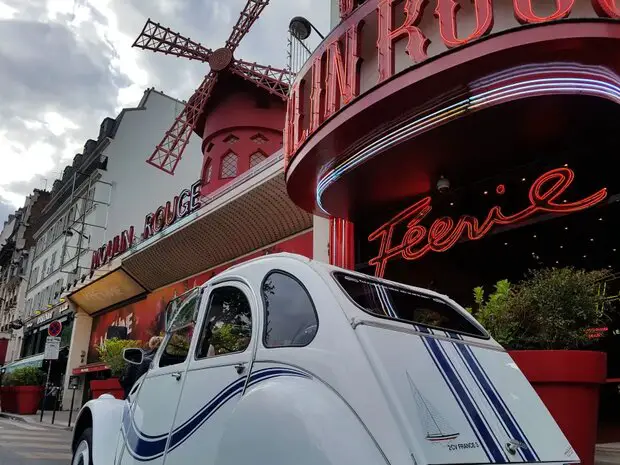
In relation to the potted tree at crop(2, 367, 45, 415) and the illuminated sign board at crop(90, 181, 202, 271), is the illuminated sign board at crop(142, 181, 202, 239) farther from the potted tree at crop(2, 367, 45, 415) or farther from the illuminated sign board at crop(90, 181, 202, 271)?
the potted tree at crop(2, 367, 45, 415)

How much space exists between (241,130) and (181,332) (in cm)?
1844

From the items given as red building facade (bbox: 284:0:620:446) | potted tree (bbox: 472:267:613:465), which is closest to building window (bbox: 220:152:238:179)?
red building facade (bbox: 284:0:620:446)

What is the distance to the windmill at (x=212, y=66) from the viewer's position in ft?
72.9

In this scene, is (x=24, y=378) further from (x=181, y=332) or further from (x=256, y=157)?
(x=181, y=332)

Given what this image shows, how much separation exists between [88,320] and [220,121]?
12.6 meters

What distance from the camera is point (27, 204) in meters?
48.4

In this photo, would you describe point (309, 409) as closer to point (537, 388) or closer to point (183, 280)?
point (537, 388)

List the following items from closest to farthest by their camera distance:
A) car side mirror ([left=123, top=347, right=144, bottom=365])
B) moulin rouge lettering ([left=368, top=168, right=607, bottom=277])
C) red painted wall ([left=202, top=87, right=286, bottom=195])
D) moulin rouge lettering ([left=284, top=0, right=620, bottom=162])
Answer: car side mirror ([left=123, top=347, right=144, bottom=365]) < moulin rouge lettering ([left=284, top=0, right=620, bottom=162]) < moulin rouge lettering ([left=368, top=168, right=607, bottom=277]) < red painted wall ([left=202, top=87, right=286, bottom=195])

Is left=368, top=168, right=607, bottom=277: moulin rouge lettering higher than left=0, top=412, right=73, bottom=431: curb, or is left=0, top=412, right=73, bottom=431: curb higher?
left=368, top=168, right=607, bottom=277: moulin rouge lettering

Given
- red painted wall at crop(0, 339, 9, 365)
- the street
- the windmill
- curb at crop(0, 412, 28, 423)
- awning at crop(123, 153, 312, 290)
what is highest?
the windmill

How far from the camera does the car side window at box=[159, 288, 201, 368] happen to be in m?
3.69

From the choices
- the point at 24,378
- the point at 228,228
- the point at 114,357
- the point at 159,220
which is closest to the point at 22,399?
the point at 24,378

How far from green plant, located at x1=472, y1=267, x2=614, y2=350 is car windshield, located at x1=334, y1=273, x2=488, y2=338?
1.34m

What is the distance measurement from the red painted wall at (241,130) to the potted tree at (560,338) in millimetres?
16537
